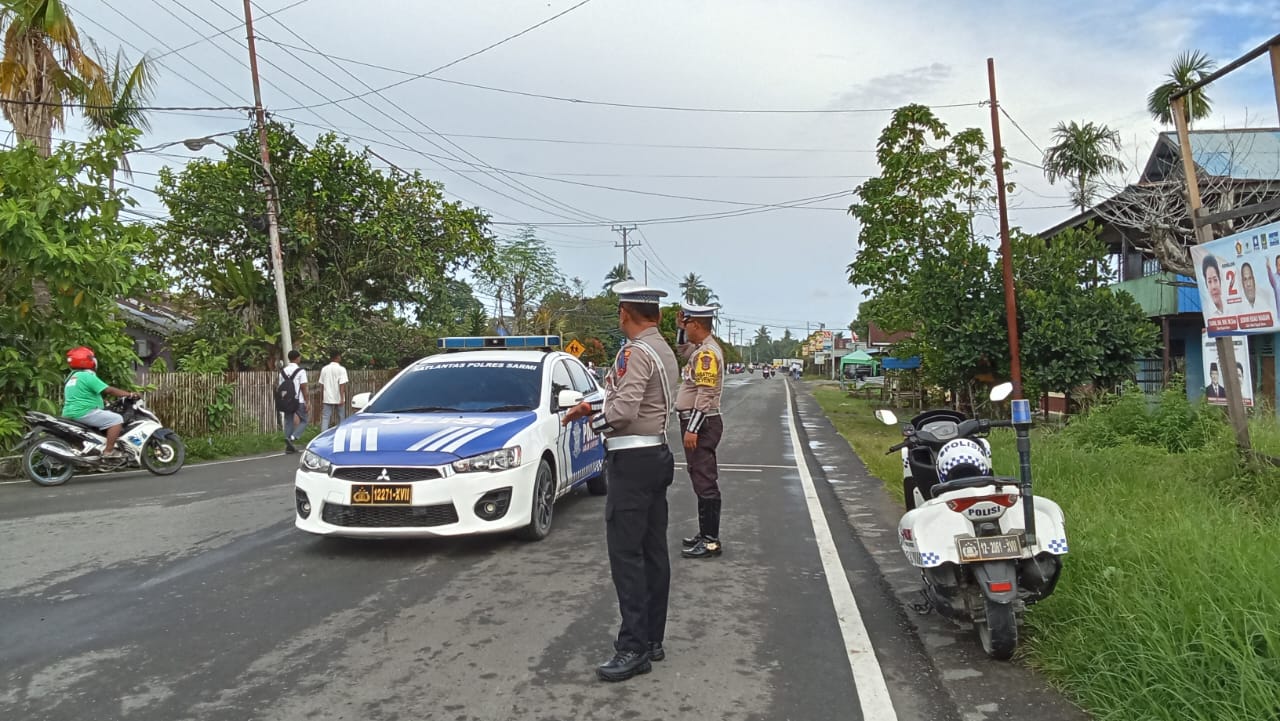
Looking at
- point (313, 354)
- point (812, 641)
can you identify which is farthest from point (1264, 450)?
point (313, 354)

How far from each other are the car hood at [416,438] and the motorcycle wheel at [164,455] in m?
6.03

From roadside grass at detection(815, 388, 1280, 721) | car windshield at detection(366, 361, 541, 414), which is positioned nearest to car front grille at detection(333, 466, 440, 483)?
car windshield at detection(366, 361, 541, 414)

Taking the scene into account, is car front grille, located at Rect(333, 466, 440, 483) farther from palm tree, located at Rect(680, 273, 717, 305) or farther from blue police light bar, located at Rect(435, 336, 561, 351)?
palm tree, located at Rect(680, 273, 717, 305)

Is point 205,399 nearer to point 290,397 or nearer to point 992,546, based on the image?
point 290,397

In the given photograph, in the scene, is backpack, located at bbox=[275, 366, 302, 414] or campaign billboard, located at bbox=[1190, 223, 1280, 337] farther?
backpack, located at bbox=[275, 366, 302, 414]

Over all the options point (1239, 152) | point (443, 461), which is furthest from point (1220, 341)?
point (1239, 152)

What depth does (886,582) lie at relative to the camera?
5688 millimetres

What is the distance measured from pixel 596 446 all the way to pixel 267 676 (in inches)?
199

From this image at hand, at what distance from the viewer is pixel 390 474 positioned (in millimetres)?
6039

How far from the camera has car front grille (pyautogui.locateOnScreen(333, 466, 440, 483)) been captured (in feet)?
19.8

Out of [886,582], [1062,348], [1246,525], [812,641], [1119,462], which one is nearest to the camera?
[812,641]

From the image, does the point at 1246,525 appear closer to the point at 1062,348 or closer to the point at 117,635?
the point at 117,635

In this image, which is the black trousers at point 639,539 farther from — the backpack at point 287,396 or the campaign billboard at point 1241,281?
the backpack at point 287,396

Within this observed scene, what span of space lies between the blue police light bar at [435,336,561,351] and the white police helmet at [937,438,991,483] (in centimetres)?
575
